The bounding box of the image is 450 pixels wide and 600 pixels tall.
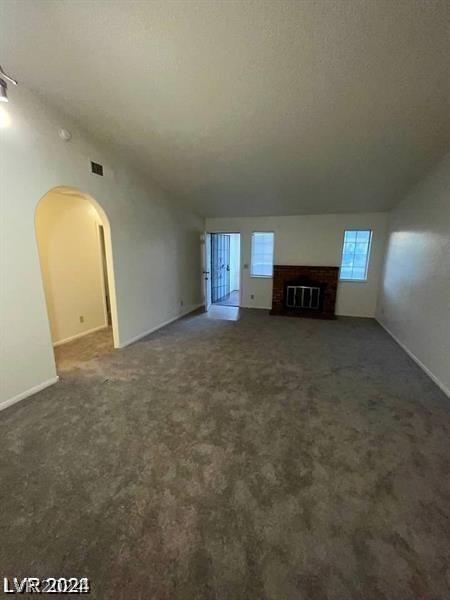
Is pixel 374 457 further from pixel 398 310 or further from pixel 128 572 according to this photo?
pixel 398 310

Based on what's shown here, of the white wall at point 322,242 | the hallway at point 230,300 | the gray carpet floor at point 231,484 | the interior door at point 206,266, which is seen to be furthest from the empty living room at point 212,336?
the hallway at point 230,300

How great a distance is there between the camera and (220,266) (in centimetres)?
705

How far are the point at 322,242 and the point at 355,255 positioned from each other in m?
0.77

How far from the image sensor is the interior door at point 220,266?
6.49 m

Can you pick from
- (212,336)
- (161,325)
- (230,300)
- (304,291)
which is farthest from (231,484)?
(230,300)

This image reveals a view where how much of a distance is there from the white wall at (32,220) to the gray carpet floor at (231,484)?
467 mm

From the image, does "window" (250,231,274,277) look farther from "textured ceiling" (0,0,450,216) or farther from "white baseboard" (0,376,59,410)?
"white baseboard" (0,376,59,410)

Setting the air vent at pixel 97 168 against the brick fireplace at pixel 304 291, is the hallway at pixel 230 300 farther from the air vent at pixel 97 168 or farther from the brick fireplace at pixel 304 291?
the air vent at pixel 97 168

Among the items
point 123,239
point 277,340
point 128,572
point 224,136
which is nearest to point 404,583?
point 128,572

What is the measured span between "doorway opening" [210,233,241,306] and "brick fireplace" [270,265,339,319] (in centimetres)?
118

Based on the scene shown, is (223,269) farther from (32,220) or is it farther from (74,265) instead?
(32,220)

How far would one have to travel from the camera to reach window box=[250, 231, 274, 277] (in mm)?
5969

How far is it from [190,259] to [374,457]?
4744 millimetres

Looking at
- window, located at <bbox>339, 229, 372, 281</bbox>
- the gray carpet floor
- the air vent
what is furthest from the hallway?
the air vent
